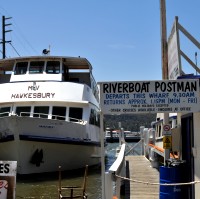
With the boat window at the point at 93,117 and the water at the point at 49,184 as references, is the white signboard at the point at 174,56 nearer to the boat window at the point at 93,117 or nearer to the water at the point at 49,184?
the water at the point at 49,184

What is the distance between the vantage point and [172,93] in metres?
6.16

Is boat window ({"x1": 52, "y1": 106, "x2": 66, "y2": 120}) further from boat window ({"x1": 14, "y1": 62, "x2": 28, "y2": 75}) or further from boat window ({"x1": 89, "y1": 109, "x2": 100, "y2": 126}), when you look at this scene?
boat window ({"x1": 14, "y1": 62, "x2": 28, "y2": 75})

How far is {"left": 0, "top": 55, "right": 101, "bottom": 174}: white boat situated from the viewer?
15.4 m

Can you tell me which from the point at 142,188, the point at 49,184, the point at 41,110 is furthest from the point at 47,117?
the point at 142,188

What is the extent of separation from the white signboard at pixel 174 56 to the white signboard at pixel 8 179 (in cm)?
323

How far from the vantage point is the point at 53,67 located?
19.8m

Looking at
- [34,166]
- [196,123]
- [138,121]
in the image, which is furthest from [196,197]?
[138,121]

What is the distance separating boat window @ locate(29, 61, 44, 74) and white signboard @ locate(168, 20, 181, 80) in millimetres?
12414

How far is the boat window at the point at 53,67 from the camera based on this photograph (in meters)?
19.6

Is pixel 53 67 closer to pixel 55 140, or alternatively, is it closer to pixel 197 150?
pixel 55 140

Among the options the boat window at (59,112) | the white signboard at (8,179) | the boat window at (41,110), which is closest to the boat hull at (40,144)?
the boat window at (59,112)

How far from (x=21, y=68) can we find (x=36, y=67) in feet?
Answer: 2.64

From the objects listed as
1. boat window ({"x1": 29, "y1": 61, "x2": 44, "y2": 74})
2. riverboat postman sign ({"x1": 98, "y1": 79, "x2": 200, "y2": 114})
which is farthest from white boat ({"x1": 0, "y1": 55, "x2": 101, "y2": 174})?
riverboat postman sign ({"x1": 98, "y1": 79, "x2": 200, "y2": 114})

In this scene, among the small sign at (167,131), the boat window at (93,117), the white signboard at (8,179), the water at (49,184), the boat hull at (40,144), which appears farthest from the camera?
the boat window at (93,117)
